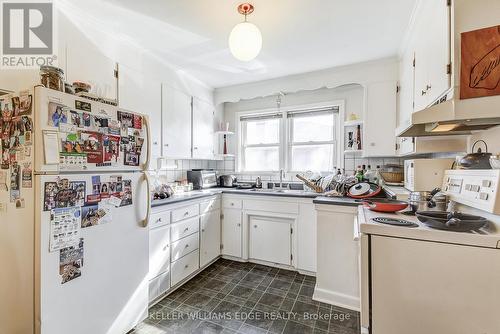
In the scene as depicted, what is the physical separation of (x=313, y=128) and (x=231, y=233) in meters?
1.84

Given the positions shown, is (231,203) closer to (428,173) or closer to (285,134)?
(285,134)

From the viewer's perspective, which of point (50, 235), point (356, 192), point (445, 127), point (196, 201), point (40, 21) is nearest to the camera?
point (50, 235)

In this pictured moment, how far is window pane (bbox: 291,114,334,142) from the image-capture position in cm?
311

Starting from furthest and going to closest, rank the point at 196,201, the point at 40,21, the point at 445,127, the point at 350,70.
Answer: the point at 350,70, the point at 196,201, the point at 40,21, the point at 445,127

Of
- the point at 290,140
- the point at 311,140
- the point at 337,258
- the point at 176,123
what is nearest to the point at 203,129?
the point at 176,123

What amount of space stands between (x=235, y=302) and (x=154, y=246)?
0.88 meters

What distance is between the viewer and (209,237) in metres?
2.69

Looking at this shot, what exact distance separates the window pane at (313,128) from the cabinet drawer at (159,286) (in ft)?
7.76

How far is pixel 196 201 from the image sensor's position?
8.11 ft

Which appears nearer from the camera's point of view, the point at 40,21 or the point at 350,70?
the point at 40,21

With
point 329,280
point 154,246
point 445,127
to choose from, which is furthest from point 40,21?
point 329,280

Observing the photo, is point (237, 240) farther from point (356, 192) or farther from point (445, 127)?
point (445, 127)

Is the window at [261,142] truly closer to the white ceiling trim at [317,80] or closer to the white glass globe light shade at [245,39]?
the white ceiling trim at [317,80]

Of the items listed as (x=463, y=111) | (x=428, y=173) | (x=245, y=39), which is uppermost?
(x=245, y=39)
